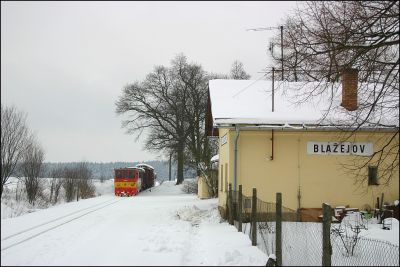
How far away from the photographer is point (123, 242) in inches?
423

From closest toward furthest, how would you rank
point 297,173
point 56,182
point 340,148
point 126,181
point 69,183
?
1. point 297,173
2. point 340,148
3. point 56,182
4. point 69,183
5. point 126,181

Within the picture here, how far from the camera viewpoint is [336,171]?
16.8m

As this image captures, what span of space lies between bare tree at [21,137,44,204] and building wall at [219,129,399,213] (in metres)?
15.7

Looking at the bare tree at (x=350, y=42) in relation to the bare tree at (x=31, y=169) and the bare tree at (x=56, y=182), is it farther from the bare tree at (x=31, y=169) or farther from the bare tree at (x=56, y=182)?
the bare tree at (x=56, y=182)

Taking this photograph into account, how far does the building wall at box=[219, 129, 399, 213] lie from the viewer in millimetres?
16672

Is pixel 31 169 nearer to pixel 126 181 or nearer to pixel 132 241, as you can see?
pixel 126 181

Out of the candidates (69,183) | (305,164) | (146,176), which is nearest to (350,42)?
(305,164)

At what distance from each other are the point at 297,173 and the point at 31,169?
19.4 m

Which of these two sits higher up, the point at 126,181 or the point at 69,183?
the point at 126,181

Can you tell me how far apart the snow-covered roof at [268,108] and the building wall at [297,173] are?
0.60 meters

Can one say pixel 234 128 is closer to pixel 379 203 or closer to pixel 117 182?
pixel 379 203

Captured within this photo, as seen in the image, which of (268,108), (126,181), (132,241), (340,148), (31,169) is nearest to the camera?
(132,241)

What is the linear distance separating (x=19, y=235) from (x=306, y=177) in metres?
10.1

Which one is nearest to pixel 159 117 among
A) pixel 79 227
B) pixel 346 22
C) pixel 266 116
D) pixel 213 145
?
pixel 213 145
